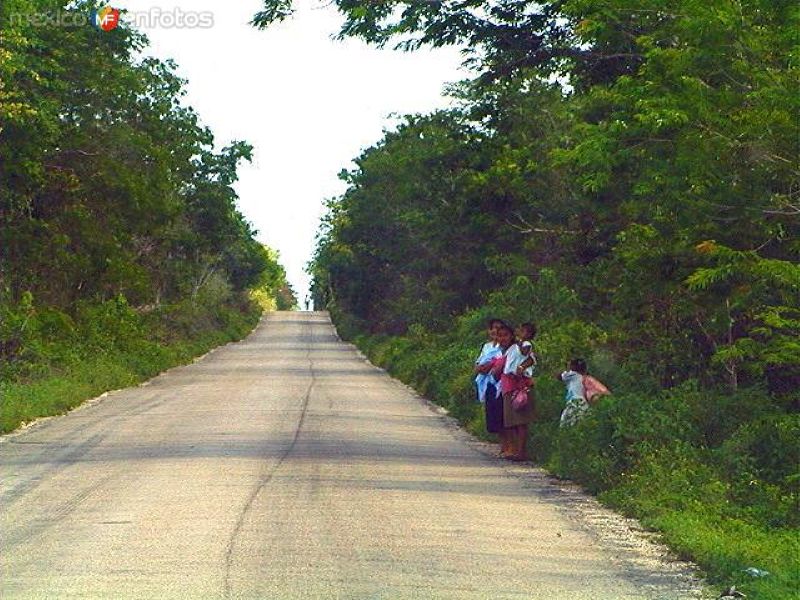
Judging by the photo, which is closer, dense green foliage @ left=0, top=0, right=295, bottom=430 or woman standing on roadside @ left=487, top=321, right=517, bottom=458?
woman standing on roadside @ left=487, top=321, right=517, bottom=458

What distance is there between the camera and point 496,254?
4022cm

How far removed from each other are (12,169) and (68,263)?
Result: 211 inches

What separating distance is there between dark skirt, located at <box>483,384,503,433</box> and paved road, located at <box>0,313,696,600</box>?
437 millimetres

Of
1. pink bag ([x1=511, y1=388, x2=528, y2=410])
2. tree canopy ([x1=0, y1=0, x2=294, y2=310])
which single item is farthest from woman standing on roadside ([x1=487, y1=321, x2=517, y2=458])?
tree canopy ([x1=0, y1=0, x2=294, y2=310])

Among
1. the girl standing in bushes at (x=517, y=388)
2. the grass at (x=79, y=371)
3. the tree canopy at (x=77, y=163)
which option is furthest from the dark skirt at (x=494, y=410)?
the tree canopy at (x=77, y=163)

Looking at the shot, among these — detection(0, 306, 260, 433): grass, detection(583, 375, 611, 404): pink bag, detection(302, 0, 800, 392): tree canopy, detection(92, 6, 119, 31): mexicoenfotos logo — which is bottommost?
detection(0, 306, 260, 433): grass

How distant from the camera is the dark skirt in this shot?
20.4 meters

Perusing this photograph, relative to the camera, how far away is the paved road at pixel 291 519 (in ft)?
32.4

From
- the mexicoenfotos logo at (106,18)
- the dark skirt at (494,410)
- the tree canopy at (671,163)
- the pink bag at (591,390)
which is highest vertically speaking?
the mexicoenfotos logo at (106,18)

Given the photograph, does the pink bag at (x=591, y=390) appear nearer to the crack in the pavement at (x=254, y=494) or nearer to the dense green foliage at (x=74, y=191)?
the crack in the pavement at (x=254, y=494)

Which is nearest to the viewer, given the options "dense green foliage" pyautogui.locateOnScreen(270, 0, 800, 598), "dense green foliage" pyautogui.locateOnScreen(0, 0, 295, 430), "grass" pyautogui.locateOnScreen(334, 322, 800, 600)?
"grass" pyautogui.locateOnScreen(334, 322, 800, 600)

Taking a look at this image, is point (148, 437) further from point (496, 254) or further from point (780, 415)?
point (496, 254)

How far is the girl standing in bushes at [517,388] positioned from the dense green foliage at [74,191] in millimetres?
8065

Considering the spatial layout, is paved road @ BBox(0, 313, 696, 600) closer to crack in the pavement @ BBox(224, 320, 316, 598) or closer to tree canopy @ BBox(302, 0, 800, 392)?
crack in the pavement @ BBox(224, 320, 316, 598)
